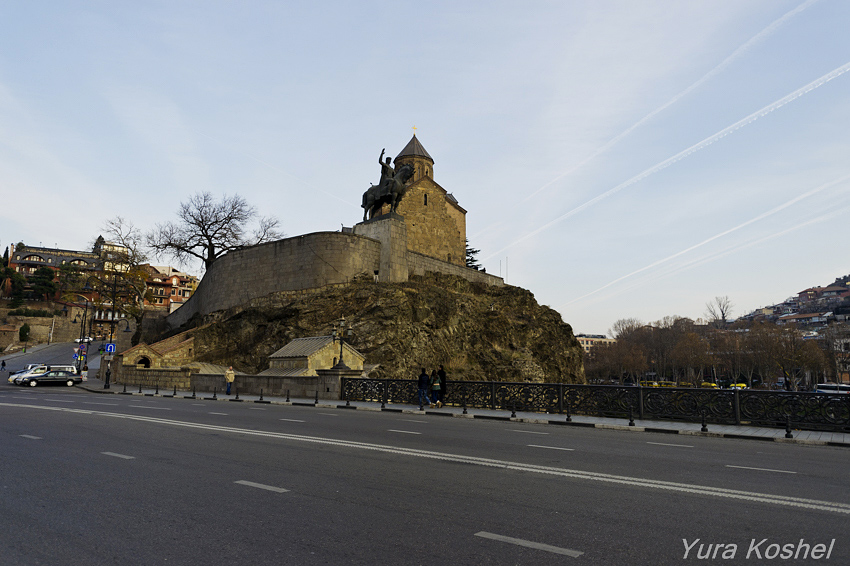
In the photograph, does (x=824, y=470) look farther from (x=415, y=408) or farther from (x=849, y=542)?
(x=415, y=408)

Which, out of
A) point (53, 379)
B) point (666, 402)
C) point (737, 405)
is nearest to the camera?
point (737, 405)

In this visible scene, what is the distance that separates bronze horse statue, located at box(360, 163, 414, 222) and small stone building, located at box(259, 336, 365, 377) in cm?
1575

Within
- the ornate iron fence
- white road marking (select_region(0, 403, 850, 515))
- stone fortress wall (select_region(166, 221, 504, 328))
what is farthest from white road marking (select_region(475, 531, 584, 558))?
stone fortress wall (select_region(166, 221, 504, 328))

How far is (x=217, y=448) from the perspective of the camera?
9320mm

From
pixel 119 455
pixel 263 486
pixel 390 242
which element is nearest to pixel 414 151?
pixel 390 242

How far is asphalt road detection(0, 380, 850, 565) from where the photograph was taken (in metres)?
4.33

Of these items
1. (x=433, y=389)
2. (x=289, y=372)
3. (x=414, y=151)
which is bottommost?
(x=433, y=389)

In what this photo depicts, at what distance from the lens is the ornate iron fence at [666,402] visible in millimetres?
14852

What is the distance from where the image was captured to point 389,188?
140ft

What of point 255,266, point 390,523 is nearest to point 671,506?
point 390,523

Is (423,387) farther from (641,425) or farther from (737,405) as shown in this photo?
(737,405)

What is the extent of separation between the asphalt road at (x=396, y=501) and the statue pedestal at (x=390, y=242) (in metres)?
31.1

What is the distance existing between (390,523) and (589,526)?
6.14ft

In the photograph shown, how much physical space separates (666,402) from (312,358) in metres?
18.2
